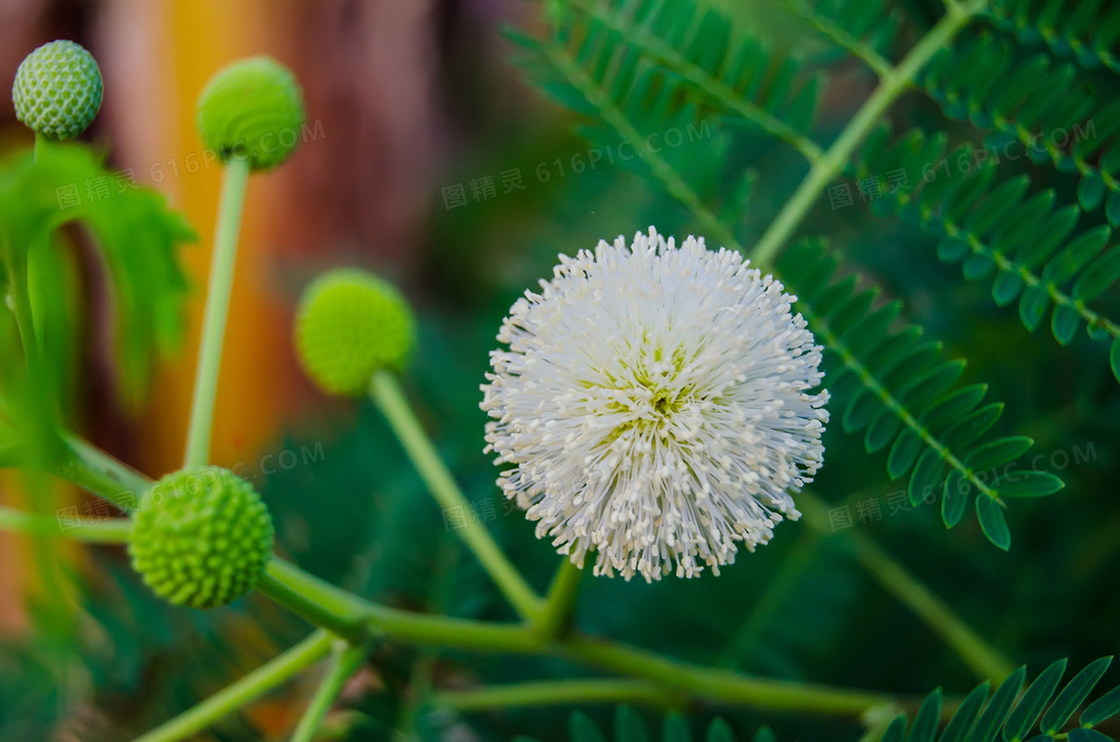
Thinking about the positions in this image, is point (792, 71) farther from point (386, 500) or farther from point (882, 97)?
point (386, 500)

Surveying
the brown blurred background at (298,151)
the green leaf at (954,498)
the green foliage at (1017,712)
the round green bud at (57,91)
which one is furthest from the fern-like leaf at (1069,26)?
the brown blurred background at (298,151)

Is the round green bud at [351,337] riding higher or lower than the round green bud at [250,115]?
lower

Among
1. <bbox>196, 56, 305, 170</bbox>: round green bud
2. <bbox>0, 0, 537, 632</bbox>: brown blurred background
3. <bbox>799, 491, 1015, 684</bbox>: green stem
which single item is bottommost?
<bbox>0, 0, 537, 632</bbox>: brown blurred background

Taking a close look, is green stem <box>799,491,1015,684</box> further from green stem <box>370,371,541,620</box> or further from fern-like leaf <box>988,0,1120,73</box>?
fern-like leaf <box>988,0,1120,73</box>

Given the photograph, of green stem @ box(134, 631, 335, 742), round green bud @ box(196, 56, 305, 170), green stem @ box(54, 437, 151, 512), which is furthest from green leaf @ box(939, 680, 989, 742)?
round green bud @ box(196, 56, 305, 170)

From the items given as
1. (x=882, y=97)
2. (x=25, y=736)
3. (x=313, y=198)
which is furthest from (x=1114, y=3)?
(x=313, y=198)

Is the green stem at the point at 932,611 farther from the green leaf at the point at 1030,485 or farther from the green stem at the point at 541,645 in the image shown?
the green leaf at the point at 1030,485

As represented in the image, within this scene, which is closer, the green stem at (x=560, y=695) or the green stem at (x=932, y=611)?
the green stem at (x=560, y=695)
